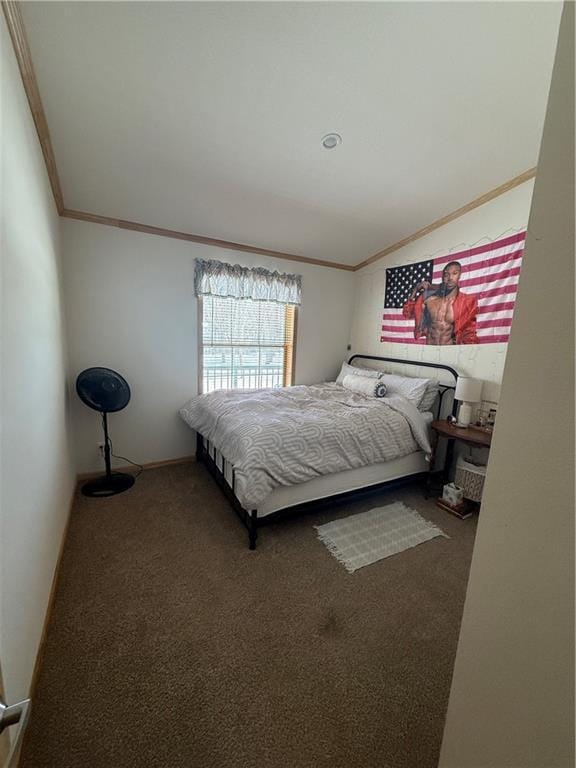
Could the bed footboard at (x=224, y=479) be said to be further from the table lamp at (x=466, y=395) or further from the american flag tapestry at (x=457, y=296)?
the american flag tapestry at (x=457, y=296)

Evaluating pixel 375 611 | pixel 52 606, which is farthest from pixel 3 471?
pixel 375 611

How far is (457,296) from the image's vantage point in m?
3.07

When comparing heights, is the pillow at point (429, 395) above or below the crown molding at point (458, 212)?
below

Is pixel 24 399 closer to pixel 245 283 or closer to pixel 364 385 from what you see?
pixel 245 283

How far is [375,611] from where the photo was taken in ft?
5.51

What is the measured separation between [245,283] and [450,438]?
8.79 ft

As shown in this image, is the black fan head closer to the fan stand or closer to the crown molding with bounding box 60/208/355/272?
the fan stand

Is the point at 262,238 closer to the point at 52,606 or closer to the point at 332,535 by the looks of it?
the point at 332,535

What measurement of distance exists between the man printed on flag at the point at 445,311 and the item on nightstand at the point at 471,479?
1.18 m

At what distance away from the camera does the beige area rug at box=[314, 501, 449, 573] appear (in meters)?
2.09

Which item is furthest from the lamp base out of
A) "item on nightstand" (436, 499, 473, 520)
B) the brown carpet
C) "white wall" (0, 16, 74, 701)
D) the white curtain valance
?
"white wall" (0, 16, 74, 701)

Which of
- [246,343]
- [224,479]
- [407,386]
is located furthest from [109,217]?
[407,386]

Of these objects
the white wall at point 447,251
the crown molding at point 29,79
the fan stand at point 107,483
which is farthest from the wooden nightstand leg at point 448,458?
the crown molding at point 29,79

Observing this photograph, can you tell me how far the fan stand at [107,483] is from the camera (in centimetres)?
274
